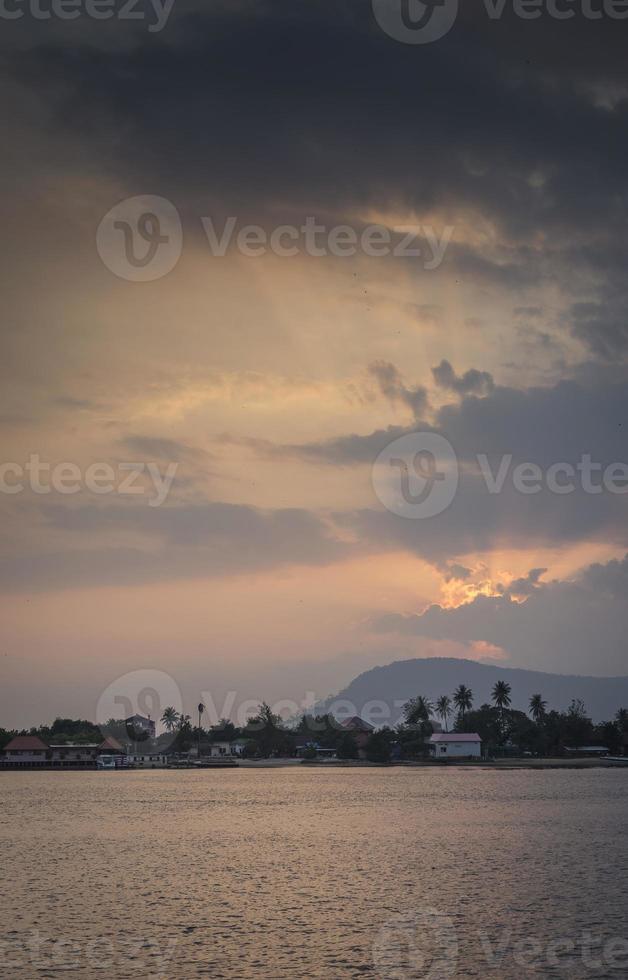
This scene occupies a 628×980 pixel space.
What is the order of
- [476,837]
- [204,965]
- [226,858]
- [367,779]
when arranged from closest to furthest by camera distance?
[204,965]
[226,858]
[476,837]
[367,779]

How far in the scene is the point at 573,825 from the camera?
80.1 meters

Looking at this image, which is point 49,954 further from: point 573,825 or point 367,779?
point 367,779

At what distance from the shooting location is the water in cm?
3534

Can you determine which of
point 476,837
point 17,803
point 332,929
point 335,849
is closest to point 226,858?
point 335,849

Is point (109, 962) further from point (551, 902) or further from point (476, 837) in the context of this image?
point (476, 837)

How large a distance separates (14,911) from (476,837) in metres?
37.7

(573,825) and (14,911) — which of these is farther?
(573,825)

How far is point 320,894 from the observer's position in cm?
4872

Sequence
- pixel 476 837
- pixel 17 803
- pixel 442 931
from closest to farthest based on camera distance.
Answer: pixel 442 931, pixel 476 837, pixel 17 803

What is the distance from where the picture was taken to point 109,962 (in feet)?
116

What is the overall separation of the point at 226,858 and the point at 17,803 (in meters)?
70.5

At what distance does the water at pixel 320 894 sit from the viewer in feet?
116

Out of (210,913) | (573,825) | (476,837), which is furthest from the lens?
(573,825)

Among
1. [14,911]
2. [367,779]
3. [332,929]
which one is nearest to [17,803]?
[367,779]
